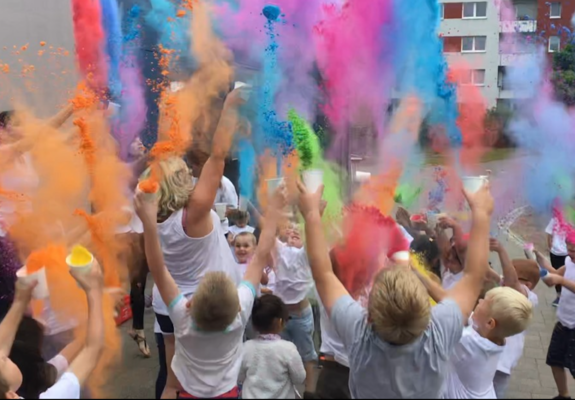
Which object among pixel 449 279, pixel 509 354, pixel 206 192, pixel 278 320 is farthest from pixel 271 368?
pixel 449 279

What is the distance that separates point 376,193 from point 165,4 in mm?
2319

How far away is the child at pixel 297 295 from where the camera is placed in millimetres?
3357

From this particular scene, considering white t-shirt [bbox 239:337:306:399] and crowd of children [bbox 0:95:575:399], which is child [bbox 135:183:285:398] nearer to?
crowd of children [bbox 0:95:575:399]

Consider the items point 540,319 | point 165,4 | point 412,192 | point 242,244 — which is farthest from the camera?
point 540,319

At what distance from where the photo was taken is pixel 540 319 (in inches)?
187

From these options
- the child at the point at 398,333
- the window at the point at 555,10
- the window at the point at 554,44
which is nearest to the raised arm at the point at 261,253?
the child at the point at 398,333

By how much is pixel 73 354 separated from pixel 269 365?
883 mm

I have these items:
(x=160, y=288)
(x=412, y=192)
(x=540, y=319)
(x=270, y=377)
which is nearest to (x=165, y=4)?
(x=412, y=192)

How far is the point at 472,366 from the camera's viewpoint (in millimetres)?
2094

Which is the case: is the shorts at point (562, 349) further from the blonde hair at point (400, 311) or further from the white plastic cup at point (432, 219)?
the blonde hair at point (400, 311)

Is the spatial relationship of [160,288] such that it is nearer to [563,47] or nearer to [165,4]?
[165,4]

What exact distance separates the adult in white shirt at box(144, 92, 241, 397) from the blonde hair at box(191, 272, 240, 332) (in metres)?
0.46

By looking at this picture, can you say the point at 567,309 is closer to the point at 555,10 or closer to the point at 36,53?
the point at 555,10

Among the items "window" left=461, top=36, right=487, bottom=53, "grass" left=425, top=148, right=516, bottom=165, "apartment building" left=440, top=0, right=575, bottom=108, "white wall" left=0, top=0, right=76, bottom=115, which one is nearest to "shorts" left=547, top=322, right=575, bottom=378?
"grass" left=425, top=148, right=516, bottom=165
